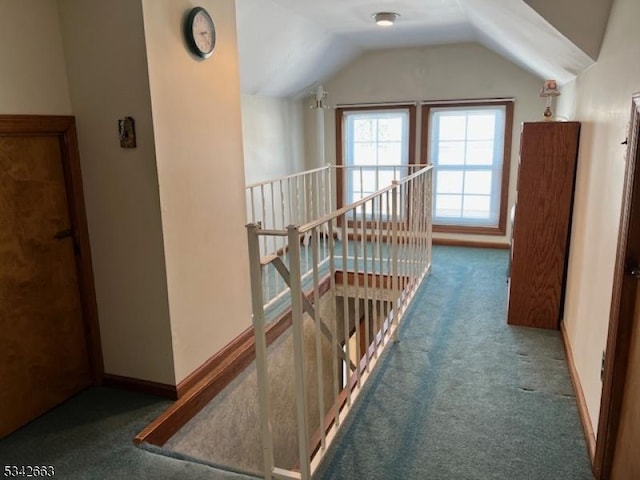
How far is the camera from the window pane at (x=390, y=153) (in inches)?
219

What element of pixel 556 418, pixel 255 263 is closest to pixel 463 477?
pixel 556 418

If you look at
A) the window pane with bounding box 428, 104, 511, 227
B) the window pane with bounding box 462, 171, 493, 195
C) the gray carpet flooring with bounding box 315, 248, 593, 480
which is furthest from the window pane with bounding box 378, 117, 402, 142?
the gray carpet flooring with bounding box 315, 248, 593, 480

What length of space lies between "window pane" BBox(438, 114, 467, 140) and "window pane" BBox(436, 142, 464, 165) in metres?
0.08

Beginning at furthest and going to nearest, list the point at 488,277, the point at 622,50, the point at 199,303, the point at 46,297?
1. the point at 488,277
2. the point at 199,303
3. the point at 46,297
4. the point at 622,50

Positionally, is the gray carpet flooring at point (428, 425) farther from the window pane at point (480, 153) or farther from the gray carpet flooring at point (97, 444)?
the window pane at point (480, 153)

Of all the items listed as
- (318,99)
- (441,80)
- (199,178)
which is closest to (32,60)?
(199,178)

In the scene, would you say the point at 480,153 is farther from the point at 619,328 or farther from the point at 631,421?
the point at 631,421

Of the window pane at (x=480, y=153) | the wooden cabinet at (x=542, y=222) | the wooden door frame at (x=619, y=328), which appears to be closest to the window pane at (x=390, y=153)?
the window pane at (x=480, y=153)

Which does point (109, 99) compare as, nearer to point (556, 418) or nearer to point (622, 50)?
point (622, 50)

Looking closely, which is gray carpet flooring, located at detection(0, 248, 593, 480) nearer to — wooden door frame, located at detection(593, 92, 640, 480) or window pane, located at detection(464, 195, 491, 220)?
wooden door frame, located at detection(593, 92, 640, 480)

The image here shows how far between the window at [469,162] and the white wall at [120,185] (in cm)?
379

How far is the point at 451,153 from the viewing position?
5.39 metres

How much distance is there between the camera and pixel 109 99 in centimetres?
231

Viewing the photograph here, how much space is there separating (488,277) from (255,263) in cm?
331
